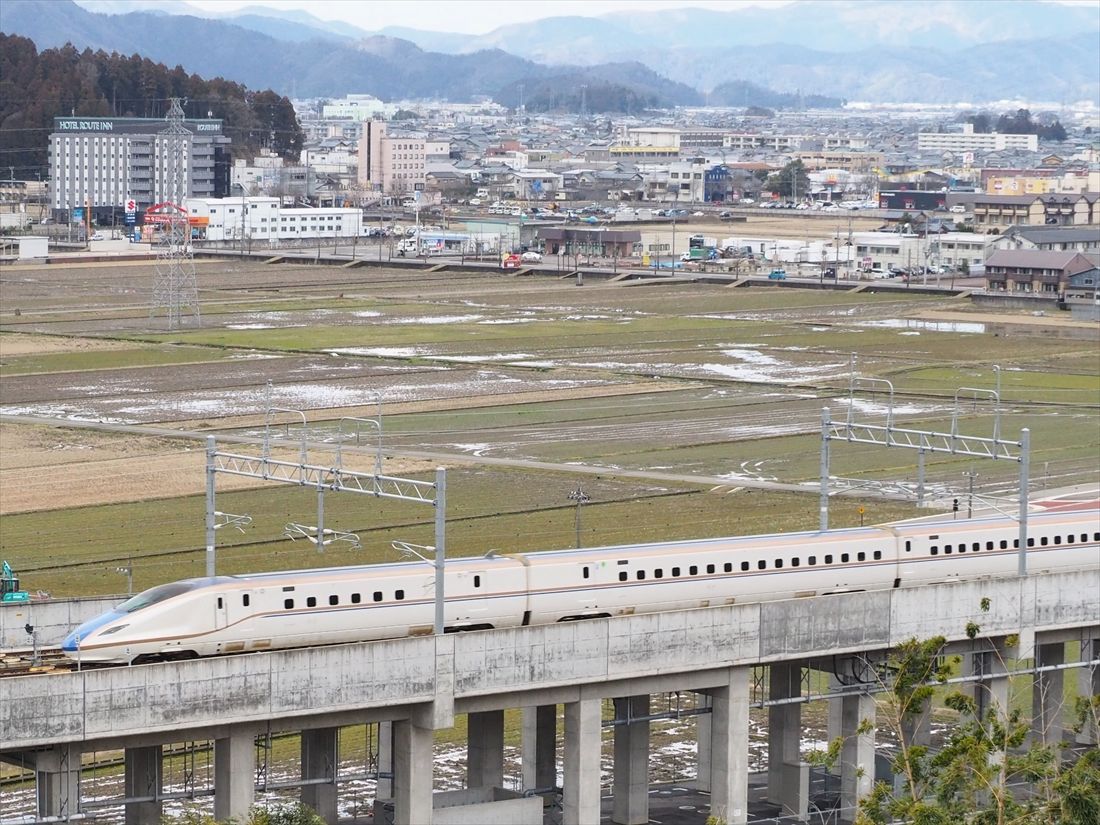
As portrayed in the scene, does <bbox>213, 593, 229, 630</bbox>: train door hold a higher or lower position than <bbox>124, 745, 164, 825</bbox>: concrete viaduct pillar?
higher

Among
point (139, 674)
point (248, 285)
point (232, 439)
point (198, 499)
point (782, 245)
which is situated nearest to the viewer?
point (139, 674)

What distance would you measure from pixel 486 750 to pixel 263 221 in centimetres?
15522

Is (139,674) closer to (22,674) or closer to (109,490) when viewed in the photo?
(22,674)

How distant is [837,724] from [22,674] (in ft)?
48.7

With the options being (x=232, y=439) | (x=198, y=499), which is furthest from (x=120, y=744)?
(x=232, y=439)

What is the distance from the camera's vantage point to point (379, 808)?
111 feet

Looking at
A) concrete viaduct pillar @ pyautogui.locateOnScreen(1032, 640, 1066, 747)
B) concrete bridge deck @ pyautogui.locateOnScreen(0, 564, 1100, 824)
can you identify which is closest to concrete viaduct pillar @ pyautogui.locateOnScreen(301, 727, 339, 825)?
concrete bridge deck @ pyautogui.locateOnScreen(0, 564, 1100, 824)

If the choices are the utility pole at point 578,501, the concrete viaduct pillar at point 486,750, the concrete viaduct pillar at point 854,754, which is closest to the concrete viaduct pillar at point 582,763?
the concrete viaduct pillar at point 486,750

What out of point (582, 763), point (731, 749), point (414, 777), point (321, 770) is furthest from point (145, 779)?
point (731, 749)

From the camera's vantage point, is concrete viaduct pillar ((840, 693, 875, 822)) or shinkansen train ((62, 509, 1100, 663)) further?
concrete viaduct pillar ((840, 693, 875, 822))

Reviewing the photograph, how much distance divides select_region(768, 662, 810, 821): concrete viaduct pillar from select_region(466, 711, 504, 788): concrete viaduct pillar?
4.94m

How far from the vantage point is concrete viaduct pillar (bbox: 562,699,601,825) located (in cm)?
3225

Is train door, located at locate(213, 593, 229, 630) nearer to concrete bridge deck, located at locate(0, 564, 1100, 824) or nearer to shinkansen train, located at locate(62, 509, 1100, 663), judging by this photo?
shinkansen train, located at locate(62, 509, 1100, 663)

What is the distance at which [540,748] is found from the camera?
34.9 meters
